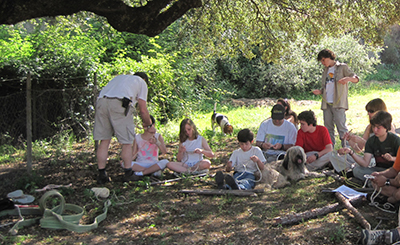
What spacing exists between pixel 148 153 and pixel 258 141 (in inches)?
71.1

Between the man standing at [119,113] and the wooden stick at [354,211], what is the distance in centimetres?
283

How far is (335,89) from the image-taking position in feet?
23.1

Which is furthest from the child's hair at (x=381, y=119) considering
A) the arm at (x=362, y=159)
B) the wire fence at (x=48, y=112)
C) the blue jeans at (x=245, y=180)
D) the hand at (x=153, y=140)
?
the wire fence at (x=48, y=112)

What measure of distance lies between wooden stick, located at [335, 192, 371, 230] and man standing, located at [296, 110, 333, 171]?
1.55 metres

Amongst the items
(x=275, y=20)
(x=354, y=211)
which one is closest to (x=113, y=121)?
(x=354, y=211)

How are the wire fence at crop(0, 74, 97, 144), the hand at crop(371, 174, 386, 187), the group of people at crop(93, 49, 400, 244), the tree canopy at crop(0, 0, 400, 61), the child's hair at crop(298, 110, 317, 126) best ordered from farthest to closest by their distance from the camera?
1. the tree canopy at crop(0, 0, 400, 61)
2. the wire fence at crop(0, 74, 97, 144)
3. the child's hair at crop(298, 110, 317, 126)
4. the group of people at crop(93, 49, 400, 244)
5. the hand at crop(371, 174, 386, 187)

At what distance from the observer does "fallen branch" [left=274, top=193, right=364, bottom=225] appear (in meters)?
4.07

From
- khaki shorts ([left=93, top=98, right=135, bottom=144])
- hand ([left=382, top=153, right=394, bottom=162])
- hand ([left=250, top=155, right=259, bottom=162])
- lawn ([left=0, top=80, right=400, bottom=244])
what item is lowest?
lawn ([left=0, top=80, right=400, bottom=244])

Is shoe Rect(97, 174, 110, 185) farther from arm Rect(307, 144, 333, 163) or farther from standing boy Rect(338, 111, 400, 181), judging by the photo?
standing boy Rect(338, 111, 400, 181)

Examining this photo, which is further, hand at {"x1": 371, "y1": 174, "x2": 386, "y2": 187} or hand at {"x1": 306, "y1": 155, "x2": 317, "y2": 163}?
hand at {"x1": 306, "y1": 155, "x2": 317, "y2": 163}

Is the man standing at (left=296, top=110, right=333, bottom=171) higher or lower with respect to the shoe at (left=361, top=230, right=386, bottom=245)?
higher

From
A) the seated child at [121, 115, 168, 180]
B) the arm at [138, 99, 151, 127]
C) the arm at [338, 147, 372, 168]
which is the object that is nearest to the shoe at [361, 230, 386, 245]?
the arm at [338, 147, 372, 168]

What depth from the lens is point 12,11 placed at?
4.75 m

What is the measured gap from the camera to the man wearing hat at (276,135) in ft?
20.8
